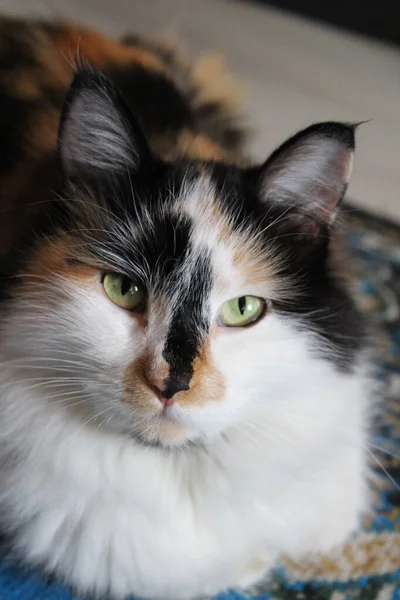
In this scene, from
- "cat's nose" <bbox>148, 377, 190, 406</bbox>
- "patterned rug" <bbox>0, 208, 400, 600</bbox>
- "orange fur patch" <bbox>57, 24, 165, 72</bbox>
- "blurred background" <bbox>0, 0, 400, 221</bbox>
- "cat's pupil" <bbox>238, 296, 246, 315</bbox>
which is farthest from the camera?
"blurred background" <bbox>0, 0, 400, 221</bbox>

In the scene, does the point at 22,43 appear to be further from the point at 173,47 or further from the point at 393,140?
the point at 393,140

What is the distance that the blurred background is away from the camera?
7.93ft

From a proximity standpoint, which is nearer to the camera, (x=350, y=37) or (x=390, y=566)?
(x=390, y=566)

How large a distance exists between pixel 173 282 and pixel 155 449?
244 millimetres

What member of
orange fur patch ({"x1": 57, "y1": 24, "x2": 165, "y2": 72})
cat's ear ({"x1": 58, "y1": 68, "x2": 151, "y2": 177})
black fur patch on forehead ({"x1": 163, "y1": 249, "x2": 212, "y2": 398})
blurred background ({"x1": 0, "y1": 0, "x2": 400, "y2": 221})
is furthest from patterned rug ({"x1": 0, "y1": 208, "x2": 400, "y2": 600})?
blurred background ({"x1": 0, "y1": 0, "x2": 400, "y2": 221})

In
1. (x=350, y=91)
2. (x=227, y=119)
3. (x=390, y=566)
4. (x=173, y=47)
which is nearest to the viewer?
(x=390, y=566)

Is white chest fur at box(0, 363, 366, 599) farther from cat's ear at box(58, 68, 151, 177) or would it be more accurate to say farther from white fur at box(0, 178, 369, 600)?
cat's ear at box(58, 68, 151, 177)

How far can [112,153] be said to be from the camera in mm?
925

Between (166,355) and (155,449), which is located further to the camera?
(155,449)

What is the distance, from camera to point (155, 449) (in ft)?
3.03

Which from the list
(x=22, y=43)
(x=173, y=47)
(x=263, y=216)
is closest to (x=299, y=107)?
(x=173, y=47)

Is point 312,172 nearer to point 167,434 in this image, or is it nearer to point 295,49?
point 167,434

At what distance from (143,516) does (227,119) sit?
988mm

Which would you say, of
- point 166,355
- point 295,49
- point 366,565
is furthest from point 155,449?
point 295,49
